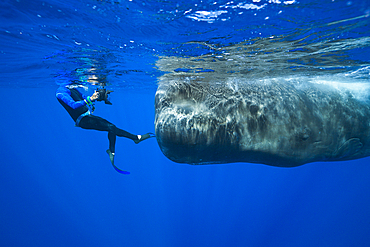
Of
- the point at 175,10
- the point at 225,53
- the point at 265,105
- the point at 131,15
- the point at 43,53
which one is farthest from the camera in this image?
the point at 43,53

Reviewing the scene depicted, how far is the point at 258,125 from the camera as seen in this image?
3.26 meters

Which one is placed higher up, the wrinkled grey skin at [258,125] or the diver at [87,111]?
the diver at [87,111]

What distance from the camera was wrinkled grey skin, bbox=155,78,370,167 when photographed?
310 centimetres

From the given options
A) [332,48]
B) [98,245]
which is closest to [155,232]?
[98,245]

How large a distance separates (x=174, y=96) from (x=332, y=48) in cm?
526

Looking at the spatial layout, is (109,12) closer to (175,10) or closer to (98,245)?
(175,10)

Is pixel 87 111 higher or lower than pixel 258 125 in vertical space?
higher

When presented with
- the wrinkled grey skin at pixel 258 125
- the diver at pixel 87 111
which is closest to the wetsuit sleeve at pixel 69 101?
the diver at pixel 87 111

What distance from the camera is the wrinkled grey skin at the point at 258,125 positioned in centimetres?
310

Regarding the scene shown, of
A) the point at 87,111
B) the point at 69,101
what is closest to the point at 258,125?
the point at 69,101

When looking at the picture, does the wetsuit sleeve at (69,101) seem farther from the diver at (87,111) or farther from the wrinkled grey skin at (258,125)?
the wrinkled grey skin at (258,125)

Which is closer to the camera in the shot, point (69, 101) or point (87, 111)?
point (69, 101)

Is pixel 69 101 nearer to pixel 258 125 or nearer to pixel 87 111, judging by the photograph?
pixel 87 111

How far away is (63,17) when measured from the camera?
14.3ft
